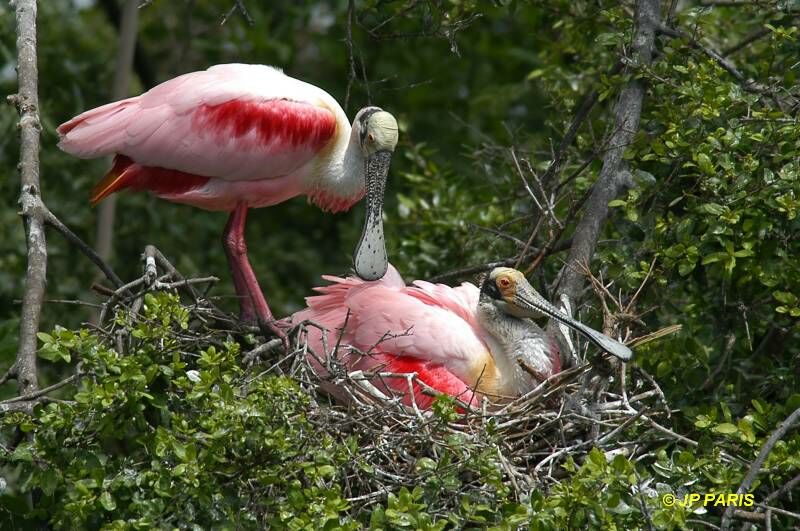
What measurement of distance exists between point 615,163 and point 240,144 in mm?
2183

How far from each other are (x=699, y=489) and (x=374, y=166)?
9.92ft

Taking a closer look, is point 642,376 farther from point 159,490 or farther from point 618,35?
point 159,490

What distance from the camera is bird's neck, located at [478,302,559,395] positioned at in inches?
284

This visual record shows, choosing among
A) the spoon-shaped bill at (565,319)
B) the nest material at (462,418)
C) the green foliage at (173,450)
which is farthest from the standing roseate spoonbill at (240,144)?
the green foliage at (173,450)

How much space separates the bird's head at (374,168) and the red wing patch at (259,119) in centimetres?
34

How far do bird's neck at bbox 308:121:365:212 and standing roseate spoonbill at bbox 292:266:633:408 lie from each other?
85cm

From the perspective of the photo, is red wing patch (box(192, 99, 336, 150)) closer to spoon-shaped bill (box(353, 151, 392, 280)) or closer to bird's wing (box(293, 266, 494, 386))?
spoon-shaped bill (box(353, 151, 392, 280))

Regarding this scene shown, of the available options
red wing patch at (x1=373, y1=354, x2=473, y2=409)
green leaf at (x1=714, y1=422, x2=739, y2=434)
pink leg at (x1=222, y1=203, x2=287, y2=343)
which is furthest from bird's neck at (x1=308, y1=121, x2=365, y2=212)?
green leaf at (x1=714, y1=422, x2=739, y2=434)

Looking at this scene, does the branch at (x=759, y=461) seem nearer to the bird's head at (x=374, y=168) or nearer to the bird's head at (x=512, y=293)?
the bird's head at (x=512, y=293)

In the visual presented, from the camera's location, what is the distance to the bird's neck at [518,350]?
7211 mm

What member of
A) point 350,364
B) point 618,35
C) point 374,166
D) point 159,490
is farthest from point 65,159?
point 159,490

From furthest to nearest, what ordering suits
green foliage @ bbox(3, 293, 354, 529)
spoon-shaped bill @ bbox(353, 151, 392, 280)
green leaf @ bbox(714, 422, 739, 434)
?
spoon-shaped bill @ bbox(353, 151, 392, 280) → green leaf @ bbox(714, 422, 739, 434) → green foliage @ bbox(3, 293, 354, 529)

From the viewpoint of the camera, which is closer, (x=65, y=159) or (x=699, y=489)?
(x=699, y=489)

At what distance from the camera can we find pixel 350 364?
7254mm
